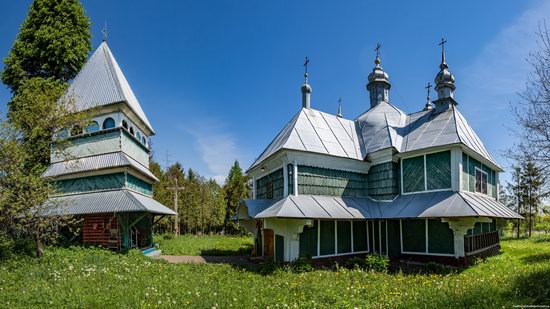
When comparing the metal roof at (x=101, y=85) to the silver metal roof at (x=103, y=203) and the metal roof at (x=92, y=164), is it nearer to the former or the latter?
the metal roof at (x=92, y=164)

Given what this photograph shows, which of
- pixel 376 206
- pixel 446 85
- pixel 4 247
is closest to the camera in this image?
pixel 4 247

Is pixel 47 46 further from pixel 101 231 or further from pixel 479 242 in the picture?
pixel 479 242

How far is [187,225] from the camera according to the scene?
3844 cm

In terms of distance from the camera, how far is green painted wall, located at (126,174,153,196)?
1802 centimetres

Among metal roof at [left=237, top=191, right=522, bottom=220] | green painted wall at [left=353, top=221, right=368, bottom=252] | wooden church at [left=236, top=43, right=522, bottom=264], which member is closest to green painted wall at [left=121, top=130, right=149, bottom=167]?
wooden church at [left=236, top=43, right=522, bottom=264]

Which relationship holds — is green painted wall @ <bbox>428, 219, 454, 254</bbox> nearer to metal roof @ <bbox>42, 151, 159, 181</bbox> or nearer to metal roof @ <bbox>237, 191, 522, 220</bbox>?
metal roof @ <bbox>237, 191, 522, 220</bbox>

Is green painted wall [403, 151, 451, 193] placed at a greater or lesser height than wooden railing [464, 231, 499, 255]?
greater

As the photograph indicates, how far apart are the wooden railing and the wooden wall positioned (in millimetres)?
15717

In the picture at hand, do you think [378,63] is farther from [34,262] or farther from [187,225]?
[187,225]

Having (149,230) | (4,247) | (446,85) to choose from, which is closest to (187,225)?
(149,230)

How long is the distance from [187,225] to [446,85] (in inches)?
1217

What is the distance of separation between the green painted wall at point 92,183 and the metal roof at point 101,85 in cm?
398

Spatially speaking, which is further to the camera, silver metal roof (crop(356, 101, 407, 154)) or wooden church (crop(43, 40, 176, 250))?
wooden church (crop(43, 40, 176, 250))

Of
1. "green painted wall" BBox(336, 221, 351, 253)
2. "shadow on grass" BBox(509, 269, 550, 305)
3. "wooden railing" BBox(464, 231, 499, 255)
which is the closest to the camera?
"shadow on grass" BBox(509, 269, 550, 305)
